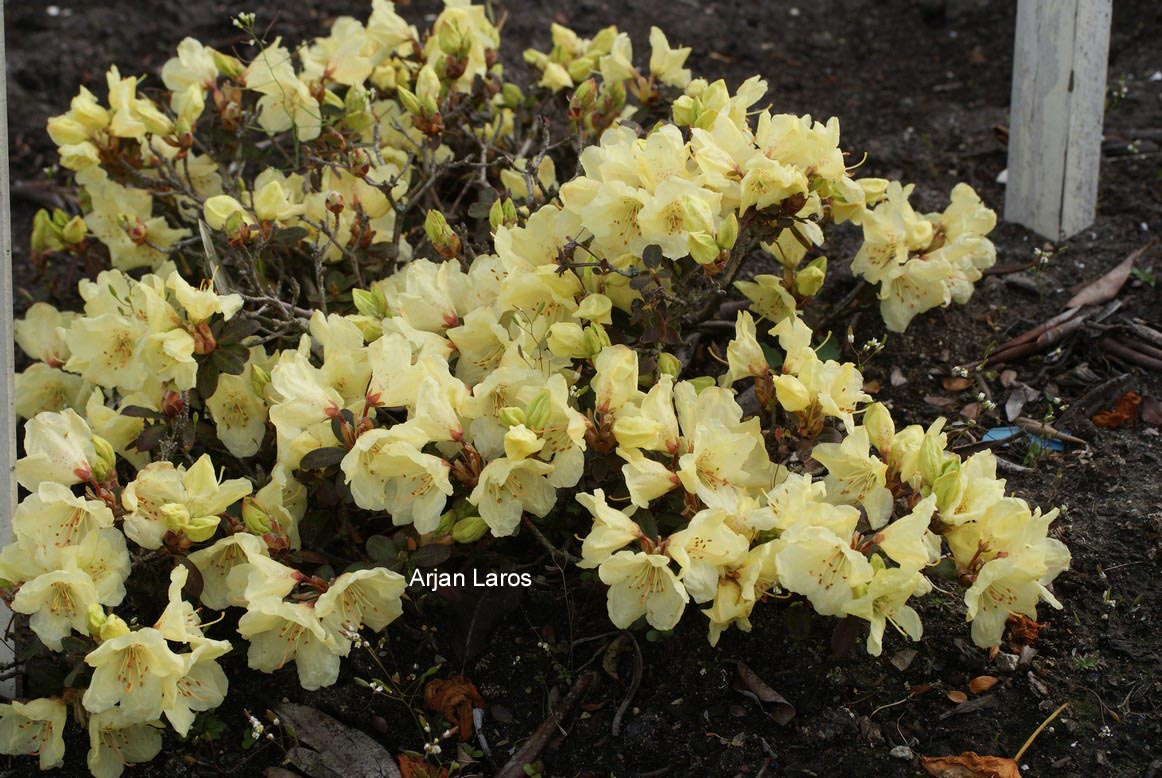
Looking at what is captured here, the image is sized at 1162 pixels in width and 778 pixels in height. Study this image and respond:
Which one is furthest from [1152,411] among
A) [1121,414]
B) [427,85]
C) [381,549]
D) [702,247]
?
[427,85]

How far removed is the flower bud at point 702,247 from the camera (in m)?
2.00

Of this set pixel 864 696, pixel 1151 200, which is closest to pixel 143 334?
pixel 864 696

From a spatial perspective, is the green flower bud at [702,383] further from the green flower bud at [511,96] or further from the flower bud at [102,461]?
the green flower bud at [511,96]

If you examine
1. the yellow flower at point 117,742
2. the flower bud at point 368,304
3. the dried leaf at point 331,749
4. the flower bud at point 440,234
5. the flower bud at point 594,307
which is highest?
the flower bud at point 440,234

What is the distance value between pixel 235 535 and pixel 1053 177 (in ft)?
7.30

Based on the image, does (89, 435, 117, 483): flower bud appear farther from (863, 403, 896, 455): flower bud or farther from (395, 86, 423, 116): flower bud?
(863, 403, 896, 455): flower bud

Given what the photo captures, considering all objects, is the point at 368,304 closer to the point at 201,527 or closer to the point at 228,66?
the point at 201,527

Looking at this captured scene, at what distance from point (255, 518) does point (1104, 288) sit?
2.06 m

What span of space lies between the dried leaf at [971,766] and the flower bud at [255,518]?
1.20 meters

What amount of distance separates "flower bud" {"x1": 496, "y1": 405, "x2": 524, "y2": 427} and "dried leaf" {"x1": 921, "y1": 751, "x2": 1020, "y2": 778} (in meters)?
0.88

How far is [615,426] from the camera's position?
1940mm

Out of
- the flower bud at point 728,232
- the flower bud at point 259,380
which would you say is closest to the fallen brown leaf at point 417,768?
the flower bud at point 259,380

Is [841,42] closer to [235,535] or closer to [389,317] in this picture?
[389,317]

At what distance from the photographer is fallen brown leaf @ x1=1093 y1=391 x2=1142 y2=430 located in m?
2.49
